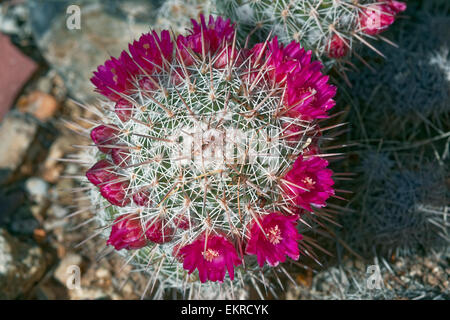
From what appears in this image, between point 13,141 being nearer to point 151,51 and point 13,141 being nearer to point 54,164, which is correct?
point 54,164

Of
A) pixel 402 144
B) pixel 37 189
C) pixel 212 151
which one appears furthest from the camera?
pixel 37 189

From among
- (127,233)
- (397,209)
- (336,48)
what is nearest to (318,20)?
(336,48)

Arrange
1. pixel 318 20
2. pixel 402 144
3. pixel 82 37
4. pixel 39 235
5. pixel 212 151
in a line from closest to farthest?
pixel 212 151 < pixel 318 20 < pixel 402 144 < pixel 39 235 < pixel 82 37

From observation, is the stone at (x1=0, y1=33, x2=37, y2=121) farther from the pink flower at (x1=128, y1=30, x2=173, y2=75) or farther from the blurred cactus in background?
the blurred cactus in background

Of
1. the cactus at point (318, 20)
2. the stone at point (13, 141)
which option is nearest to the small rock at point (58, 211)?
the stone at point (13, 141)

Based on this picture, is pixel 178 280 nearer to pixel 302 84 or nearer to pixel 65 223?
pixel 302 84

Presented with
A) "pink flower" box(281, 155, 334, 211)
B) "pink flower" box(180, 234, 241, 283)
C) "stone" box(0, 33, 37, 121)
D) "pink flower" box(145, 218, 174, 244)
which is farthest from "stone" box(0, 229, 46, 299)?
"pink flower" box(281, 155, 334, 211)
